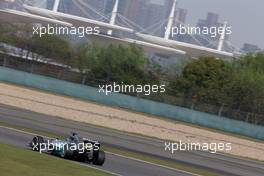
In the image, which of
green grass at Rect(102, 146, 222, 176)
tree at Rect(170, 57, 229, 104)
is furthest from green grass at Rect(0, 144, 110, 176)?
tree at Rect(170, 57, 229, 104)

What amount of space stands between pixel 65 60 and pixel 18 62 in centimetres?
1009

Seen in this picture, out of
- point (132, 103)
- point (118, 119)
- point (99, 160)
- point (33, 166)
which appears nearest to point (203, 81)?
point (132, 103)

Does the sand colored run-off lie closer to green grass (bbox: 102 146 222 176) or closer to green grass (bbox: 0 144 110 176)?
green grass (bbox: 102 146 222 176)

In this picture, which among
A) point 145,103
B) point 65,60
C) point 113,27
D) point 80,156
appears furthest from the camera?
point 113,27

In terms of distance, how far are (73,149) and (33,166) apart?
13.0 ft

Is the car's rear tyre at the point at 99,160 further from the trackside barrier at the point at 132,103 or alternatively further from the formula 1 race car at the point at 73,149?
the trackside barrier at the point at 132,103

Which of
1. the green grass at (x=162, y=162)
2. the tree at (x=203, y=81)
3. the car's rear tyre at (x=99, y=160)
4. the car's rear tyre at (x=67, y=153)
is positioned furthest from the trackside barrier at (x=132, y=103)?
the car's rear tyre at (x=67, y=153)

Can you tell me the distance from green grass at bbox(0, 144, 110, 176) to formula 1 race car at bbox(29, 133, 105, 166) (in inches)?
42.9


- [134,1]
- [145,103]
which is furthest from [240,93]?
[134,1]

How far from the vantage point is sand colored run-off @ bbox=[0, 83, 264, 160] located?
141ft

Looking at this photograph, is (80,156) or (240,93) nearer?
(80,156)

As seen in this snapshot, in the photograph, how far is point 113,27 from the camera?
379ft

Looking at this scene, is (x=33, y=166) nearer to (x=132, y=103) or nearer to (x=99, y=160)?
(x=99, y=160)

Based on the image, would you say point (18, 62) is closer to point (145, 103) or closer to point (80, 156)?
point (145, 103)
